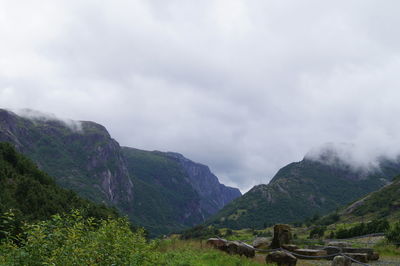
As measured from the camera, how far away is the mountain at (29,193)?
50.2 metres

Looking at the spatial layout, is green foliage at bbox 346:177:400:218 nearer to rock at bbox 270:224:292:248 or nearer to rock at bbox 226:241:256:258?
rock at bbox 270:224:292:248

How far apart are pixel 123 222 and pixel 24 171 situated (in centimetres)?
5935

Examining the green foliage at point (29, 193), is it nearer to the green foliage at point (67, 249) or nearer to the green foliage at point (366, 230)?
the green foliage at point (67, 249)

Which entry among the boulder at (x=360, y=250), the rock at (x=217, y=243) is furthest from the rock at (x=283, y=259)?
the boulder at (x=360, y=250)

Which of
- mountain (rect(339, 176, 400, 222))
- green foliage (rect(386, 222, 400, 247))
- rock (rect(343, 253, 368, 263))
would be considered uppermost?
mountain (rect(339, 176, 400, 222))

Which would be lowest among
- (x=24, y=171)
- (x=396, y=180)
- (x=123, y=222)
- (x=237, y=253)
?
(x=237, y=253)

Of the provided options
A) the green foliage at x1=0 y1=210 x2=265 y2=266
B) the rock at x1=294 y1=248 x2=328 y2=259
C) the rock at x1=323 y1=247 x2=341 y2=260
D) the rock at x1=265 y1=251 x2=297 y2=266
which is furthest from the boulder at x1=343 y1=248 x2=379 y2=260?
the green foliage at x1=0 y1=210 x2=265 y2=266

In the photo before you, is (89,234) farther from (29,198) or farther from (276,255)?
(29,198)

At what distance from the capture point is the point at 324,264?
24.2 metres

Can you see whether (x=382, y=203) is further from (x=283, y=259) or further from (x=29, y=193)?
(x=283, y=259)

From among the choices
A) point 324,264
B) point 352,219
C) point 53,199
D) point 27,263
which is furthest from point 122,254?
point 352,219

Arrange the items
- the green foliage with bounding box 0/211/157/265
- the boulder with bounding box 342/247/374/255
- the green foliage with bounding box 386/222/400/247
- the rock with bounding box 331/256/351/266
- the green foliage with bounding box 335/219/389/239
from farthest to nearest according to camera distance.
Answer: the green foliage with bounding box 335/219/389/239 < the green foliage with bounding box 386/222/400/247 < the boulder with bounding box 342/247/374/255 < the rock with bounding box 331/256/351/266 < the green foliage with bounding box 0/211/157/265

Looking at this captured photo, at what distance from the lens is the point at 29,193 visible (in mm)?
54844

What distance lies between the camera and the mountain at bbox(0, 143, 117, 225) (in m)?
50.2
